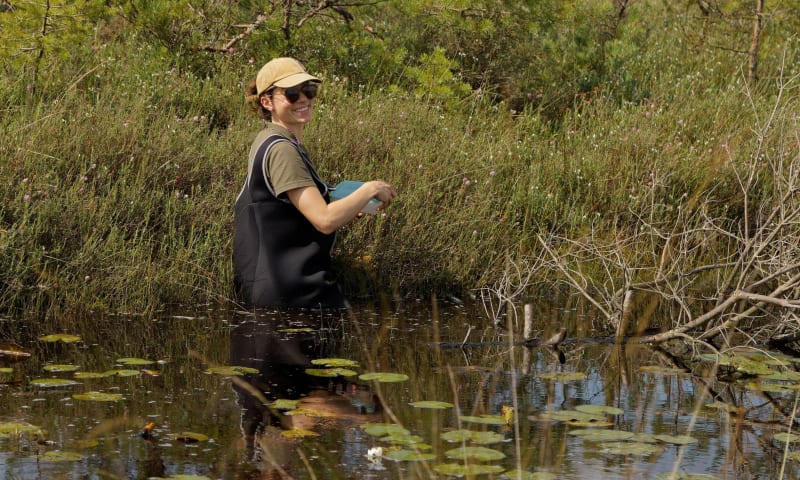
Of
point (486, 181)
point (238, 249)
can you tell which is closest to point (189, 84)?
point (486, 181)

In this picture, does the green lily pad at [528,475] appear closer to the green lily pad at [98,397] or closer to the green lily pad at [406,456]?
the green lily pad at [406,456]

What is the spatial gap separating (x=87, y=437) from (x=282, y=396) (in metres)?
0.98

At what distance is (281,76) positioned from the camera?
6.23 metres

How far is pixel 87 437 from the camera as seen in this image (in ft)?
14.6

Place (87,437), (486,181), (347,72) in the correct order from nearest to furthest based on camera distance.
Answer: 1. (87,437)
2. (486,181)
3. (347,72)

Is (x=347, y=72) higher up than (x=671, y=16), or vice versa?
(x=671, y=16)

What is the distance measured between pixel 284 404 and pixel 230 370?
2.19 ft

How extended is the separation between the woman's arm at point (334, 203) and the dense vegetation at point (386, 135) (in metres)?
1.33

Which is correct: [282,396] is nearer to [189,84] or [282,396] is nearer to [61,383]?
[61,383]

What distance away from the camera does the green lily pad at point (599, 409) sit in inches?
194

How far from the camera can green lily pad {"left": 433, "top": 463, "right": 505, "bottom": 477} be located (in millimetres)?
4023

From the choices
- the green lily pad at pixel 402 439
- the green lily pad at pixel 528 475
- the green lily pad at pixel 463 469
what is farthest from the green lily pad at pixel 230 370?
the green lily pad at pixel 528 475

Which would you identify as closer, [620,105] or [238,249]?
[238,249]

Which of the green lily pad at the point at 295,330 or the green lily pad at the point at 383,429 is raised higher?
the green lily pad at the point at 295,330
